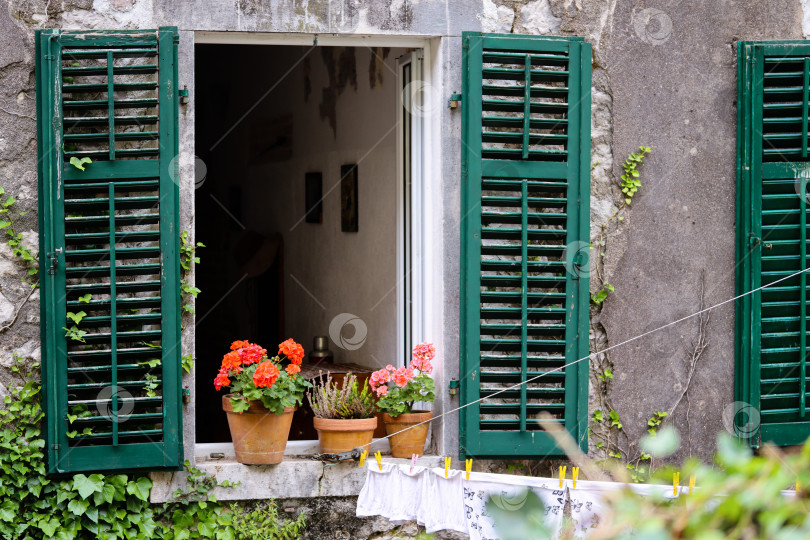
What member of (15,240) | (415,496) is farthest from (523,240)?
(15,240)

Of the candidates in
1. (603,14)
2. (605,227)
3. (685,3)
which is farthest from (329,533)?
(685,3)

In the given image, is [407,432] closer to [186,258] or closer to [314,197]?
[186,258]

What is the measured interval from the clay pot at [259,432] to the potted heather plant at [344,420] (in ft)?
0.66

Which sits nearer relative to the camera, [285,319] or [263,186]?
[285,319]

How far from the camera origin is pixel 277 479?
4.48m

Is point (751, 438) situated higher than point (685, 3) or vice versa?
point (685, 3)

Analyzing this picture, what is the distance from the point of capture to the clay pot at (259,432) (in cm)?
439

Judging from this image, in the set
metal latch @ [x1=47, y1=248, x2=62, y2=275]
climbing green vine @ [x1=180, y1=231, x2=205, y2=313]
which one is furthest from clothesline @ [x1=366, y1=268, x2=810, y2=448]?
metal latch @ [x1=47, y1=248, x2=62, y2=275]

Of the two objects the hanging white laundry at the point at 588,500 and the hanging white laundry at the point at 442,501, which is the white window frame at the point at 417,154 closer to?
the hanging white laundry at the point at 442,501

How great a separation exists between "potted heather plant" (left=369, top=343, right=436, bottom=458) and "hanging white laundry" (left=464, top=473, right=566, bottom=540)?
1.85 ft

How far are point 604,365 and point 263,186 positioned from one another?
5358mm

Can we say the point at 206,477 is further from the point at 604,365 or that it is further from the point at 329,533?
the point at 604,365

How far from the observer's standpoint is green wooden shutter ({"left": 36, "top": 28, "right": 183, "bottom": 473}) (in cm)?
418

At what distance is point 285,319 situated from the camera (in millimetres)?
8578
